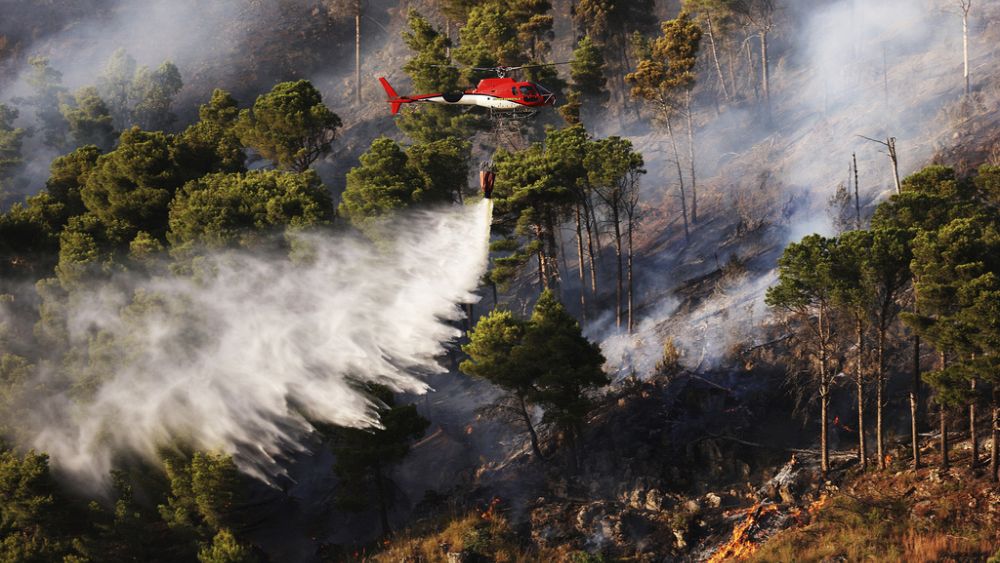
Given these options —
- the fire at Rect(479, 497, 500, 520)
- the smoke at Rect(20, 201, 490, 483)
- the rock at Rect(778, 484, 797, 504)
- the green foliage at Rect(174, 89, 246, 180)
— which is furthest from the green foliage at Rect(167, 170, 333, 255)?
the rock at Rect(778, 484, 797, 504)

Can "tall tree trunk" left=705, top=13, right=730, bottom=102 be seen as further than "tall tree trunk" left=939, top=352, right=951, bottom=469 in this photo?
Yes

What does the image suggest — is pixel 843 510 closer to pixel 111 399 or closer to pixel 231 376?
pixel 231 376

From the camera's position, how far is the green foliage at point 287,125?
56.1m

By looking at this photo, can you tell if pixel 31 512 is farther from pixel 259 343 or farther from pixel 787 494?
pixel 787 494

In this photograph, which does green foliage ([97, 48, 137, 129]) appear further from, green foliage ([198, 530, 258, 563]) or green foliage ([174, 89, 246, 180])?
green foliage ([198, 530, 258, 563])

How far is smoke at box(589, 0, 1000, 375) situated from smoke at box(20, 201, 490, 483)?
11401 millimetres

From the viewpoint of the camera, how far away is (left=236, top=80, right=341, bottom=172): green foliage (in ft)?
184

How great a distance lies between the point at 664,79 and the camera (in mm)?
60781

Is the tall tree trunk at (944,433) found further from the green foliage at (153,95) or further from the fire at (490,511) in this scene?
the green foliage at (153,95)

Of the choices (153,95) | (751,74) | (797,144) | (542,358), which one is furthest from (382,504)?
(153,95)

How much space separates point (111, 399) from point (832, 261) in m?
29.9

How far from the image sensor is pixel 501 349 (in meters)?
40.2

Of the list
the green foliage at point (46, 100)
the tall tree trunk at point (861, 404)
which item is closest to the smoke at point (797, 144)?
the tall tree trunk at point (861, 404)

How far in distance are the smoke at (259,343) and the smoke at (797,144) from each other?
37.4ft
